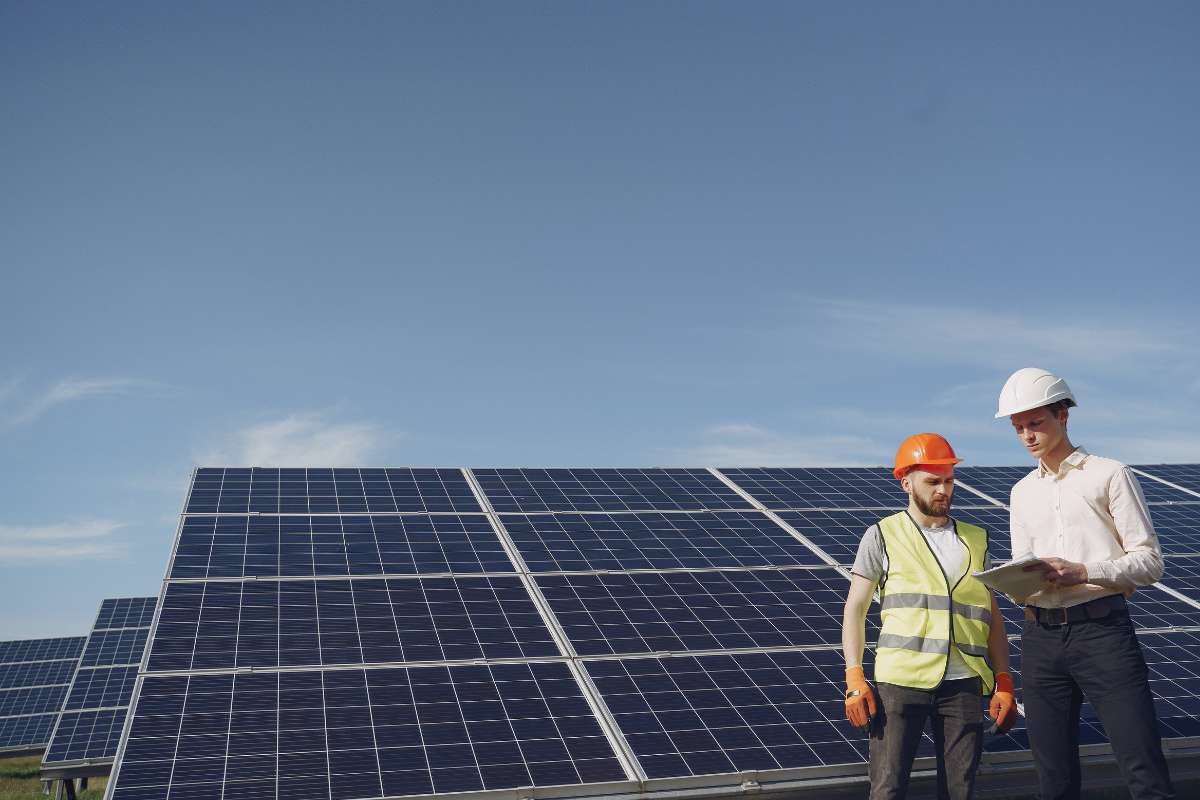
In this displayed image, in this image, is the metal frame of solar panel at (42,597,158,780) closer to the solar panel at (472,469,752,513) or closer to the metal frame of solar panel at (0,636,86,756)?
the metal frame of solar panel at (0,636,86,756)

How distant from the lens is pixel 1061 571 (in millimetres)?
6613

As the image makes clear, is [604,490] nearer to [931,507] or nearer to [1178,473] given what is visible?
[931,507]

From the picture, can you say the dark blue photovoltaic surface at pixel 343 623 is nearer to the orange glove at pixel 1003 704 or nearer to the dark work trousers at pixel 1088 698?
the orange glove at pixel 1003 704

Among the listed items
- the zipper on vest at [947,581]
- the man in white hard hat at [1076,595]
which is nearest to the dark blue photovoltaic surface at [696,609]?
the zipper on vest at [947,581]

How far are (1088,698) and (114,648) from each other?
81.0 ft

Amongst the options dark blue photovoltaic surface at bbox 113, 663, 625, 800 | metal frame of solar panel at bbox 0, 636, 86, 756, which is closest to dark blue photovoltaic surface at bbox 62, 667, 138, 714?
metal frame of solar panel at bbox 0, 636, 86, 756

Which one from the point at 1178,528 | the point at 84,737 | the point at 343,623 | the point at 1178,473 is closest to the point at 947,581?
the point at 343,623

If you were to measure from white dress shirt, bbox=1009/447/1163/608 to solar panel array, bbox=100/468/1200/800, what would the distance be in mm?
2611

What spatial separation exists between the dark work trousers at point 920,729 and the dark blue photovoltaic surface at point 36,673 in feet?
100

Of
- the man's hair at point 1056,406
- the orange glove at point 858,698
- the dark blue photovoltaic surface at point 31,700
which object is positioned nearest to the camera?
the orange glove at point 858,698

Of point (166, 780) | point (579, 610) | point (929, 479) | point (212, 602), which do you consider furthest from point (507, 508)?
point (929, 479)

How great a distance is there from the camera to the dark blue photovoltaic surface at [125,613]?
28.3 m

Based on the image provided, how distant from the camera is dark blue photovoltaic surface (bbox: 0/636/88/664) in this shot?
3453 cm

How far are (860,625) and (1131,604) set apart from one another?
23.1 ft
